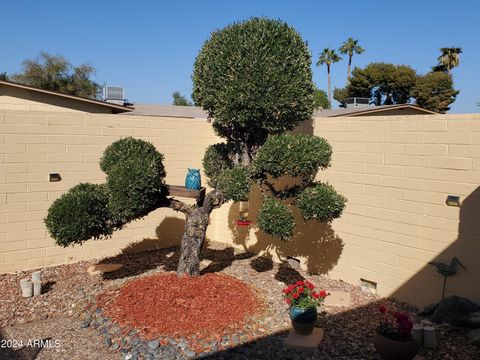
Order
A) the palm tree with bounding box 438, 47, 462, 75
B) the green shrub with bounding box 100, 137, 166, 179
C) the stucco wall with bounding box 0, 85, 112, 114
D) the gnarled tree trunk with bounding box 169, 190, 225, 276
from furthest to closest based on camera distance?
the palm tree with bounding box 438, 47, 462, 75
the stucco wall with bounding box 0, 85, 112, 114
the gnarled tree trunk with bounding box 169, 190, 225, 276
the green shrub with bounding box 100, 137, 166, 179

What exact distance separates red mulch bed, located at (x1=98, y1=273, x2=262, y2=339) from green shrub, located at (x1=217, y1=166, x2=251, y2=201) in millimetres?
1268

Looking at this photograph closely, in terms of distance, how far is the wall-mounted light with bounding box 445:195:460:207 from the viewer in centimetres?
526

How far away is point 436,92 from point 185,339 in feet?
108

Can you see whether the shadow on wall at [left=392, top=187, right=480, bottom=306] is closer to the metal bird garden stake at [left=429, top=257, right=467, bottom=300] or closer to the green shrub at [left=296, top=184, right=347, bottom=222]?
the metal bird garden stake at [left=429, top=257, right=467, bottom=300]

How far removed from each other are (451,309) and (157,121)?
5663mm

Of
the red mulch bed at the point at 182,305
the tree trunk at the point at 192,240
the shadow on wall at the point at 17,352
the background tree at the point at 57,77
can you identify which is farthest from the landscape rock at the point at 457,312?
the background tree at the point at 57,77

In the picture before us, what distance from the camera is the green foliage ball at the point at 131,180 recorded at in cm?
521

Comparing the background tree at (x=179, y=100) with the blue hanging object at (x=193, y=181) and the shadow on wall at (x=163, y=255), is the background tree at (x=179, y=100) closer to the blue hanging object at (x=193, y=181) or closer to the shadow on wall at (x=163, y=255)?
the shadow on wall at (x=163, y=255)

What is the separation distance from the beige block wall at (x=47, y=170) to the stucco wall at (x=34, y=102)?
5.92 meters

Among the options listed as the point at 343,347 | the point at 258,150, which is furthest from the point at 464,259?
the point at 258,150

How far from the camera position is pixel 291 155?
541 centimetres

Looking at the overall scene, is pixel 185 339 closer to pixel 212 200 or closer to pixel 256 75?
pixel 212 200

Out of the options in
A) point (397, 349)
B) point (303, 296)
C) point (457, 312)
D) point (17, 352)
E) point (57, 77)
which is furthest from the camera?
point (57, 77)

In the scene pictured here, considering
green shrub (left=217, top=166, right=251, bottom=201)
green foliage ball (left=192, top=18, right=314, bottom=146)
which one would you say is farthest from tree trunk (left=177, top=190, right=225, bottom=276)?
green foliage ball (left=192, top=18, right=314, bottom=146)
